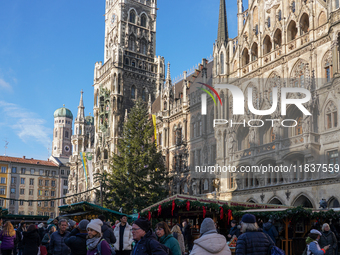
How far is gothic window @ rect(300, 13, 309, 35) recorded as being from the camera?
29.0m

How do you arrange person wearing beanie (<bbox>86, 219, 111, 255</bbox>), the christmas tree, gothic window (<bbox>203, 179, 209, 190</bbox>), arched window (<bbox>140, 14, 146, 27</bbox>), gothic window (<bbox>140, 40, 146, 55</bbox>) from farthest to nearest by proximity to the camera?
arched window (<bbox>140, 14, 146, 27</bbox>) → gothic window (<bbox>140, 40, 146, 55</bbox>) → gothic window (<bbox>203, 179, 209, 190</bbox>) → the christmas tree → person wearing beanie (<bbox>86, 219, 111, 255</bbox>)

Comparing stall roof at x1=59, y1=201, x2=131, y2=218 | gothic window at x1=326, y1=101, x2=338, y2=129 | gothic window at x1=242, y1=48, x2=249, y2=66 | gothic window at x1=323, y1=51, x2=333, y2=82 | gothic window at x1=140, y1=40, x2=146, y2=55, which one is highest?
gothic window at x1=140, y1=40, x2=146, y2=55

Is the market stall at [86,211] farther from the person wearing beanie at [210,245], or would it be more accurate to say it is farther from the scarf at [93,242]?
the person wearing beanie at [210,245]

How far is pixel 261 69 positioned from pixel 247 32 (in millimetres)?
4284

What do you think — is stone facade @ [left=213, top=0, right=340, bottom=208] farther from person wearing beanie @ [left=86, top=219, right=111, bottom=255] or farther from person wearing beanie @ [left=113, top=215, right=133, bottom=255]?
person wearing beanie @ [left=86, top=219, right=111, bottom=255]

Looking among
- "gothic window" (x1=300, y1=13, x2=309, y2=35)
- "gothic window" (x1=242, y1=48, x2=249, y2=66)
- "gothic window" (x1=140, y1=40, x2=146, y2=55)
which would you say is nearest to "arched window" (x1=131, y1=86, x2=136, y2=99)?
"gothic window" (x1=140, y1=40, x2=146, y2=55)

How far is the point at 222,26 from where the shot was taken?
38000 millimetres

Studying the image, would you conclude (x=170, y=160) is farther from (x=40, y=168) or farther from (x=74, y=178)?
(x=40, y=168)

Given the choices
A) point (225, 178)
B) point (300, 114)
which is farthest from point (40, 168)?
point (300, 114)

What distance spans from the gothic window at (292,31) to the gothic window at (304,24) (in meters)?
0.89

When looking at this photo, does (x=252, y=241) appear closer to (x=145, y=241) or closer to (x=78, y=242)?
(x=145, y=241)

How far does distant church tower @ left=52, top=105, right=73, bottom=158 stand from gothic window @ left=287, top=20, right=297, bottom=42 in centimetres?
12136

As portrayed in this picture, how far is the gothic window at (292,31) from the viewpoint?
98.6ft

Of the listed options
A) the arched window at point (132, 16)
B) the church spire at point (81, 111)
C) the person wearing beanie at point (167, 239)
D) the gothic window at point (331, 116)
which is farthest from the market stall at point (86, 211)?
the church spire at point (81, 111)
